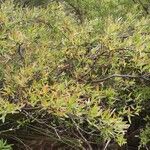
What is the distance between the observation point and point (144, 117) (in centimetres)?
354

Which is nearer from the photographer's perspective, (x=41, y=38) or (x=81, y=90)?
(x=81, y=90)

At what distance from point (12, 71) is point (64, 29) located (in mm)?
552

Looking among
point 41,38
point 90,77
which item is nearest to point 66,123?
point 90,77

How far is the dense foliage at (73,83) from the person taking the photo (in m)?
2.45

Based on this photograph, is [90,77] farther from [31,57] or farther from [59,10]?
[59,10]

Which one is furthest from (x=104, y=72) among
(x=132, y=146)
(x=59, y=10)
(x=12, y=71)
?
(x=59, y=10)

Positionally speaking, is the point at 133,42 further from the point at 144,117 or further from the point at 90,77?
the point at 144,117

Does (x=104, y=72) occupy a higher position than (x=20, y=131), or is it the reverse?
(x=104, y=72)

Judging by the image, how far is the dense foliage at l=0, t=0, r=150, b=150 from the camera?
2447 mm

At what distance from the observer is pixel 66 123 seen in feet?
9.46

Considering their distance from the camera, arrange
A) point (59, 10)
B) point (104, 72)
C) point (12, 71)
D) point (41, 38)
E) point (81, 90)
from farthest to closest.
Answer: point (59, 10), point (41, 38), point (104, 72), point (12, 71), point (81, 90)

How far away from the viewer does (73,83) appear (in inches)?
109

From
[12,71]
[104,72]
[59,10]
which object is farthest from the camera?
[59,10]

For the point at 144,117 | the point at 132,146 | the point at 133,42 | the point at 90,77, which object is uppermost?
the point at 133,42
